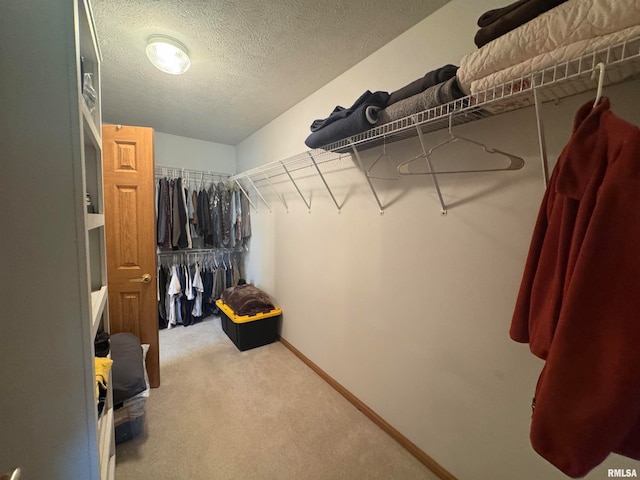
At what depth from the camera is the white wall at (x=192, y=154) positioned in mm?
3443

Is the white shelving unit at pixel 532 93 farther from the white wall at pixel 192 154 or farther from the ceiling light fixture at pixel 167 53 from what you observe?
the white wall at pixel 192 154

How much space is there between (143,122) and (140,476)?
329 cm

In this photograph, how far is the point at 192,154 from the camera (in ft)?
12.0

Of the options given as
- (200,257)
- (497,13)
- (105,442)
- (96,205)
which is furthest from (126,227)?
(497,13)

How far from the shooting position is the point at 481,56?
0.90 meters

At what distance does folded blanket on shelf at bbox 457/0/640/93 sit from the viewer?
672 mm

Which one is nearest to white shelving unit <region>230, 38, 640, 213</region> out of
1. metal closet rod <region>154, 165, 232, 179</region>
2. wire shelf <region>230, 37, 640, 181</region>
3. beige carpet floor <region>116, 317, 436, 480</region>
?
wire shelf <region>230, 37, 640, 181</region>

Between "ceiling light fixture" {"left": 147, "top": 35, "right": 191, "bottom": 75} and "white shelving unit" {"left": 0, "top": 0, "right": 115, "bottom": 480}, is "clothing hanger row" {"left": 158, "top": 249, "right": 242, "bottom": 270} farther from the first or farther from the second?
"white shelving unit" {"left": 0, "top": 0, "right": 115, "bottom": 480}

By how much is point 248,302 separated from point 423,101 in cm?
250

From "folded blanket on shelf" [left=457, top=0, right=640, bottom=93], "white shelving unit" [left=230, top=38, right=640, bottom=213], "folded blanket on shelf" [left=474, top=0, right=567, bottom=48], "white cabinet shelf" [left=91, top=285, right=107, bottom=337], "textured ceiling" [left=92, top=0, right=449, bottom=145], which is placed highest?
"textured ceiling" [left=92, top=0, right=449, bottom=145]

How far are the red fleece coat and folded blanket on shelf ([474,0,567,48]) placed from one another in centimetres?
39

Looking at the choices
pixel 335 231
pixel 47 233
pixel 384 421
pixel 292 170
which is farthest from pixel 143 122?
pixel 384 421

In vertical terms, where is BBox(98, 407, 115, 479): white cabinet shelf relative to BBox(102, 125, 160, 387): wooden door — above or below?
below

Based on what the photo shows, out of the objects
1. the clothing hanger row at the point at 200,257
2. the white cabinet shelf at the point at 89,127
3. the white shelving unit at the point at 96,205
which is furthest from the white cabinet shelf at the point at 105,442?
the clothing hanger row at the point at 200,257
